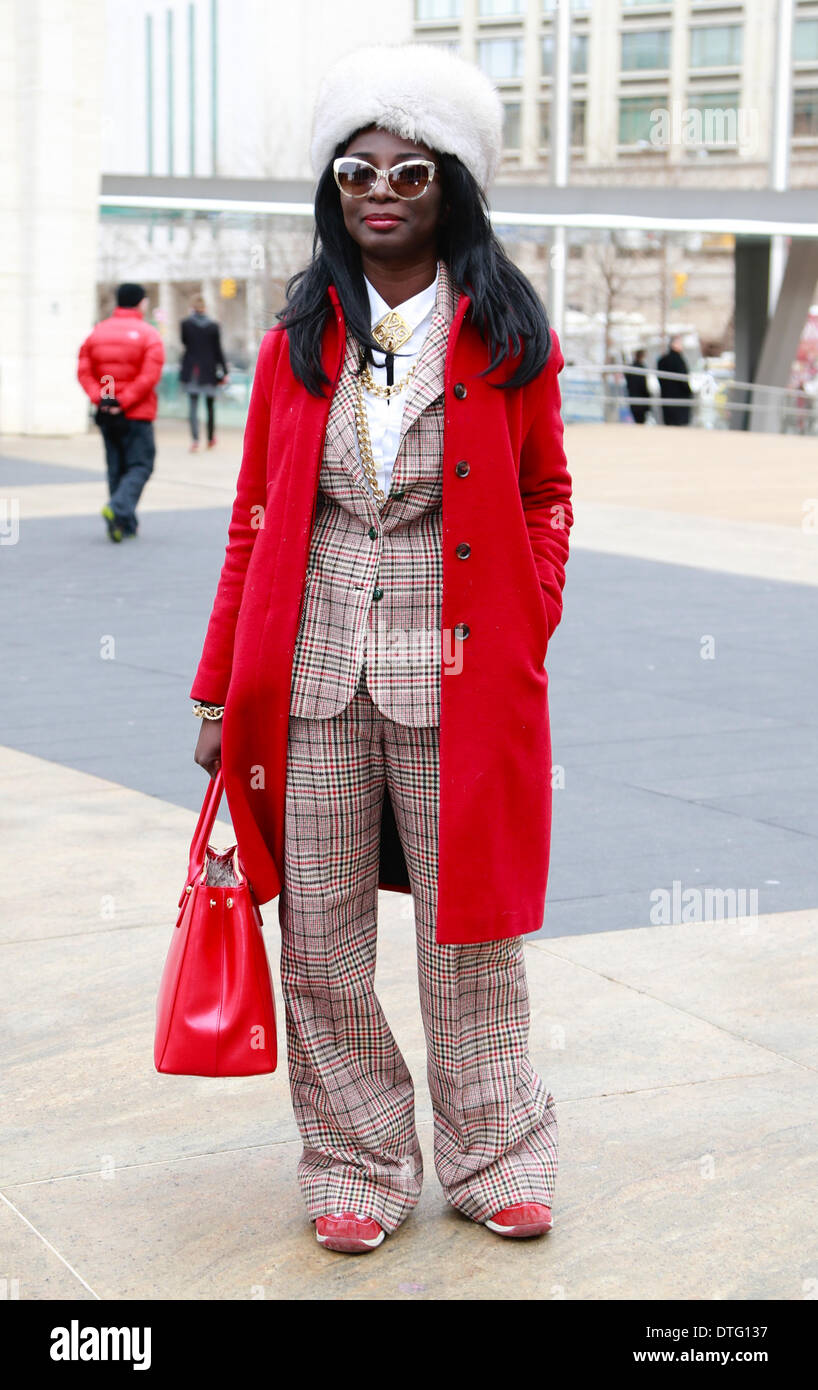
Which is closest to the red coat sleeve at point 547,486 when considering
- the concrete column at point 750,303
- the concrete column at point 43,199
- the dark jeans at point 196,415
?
the dark jeans at point 196,415

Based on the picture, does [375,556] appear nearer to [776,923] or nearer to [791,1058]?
[791,1058]

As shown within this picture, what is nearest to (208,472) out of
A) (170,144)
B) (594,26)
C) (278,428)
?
(278,428)

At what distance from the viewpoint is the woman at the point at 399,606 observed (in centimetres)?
295

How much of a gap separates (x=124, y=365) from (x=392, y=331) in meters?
10.3

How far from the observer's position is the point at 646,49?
196 ft

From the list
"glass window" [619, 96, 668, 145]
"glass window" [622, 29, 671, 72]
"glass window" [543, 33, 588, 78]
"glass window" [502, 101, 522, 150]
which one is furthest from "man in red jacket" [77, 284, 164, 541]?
"glass window" [543, 33, 588, 78]

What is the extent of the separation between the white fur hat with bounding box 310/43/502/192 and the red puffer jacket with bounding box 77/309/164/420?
10.2m

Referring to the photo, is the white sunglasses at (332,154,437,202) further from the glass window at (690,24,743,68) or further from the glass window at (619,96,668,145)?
the glass window at (690,24,743,68)

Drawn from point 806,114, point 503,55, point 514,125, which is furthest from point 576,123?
point 806,114

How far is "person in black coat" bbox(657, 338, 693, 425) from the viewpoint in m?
29.9

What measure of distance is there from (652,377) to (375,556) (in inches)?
1145

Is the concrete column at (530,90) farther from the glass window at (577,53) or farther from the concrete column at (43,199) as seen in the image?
the concrete column at (43,199)

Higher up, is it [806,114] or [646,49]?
[646,49]

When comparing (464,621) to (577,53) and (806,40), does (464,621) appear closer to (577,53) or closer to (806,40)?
(806,40)
